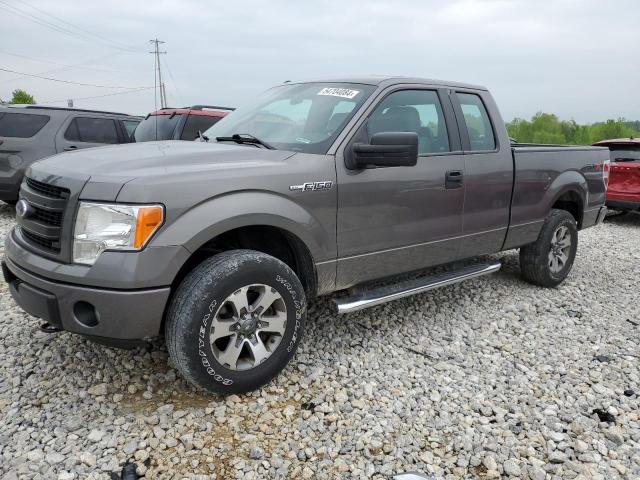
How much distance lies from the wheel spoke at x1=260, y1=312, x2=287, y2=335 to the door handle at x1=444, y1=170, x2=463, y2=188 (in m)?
1.63

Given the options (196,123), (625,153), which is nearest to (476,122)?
(196,123)

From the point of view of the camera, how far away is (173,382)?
10.1ft

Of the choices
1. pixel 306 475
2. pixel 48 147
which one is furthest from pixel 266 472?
pixel 48 147

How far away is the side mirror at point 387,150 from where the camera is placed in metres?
3.02

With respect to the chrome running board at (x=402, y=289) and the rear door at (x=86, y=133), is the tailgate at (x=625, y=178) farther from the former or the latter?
the rear door at (x=86, y=133)

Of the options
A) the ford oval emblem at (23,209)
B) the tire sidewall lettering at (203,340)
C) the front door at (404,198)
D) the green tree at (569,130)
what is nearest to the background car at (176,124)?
the front door at (404,198)

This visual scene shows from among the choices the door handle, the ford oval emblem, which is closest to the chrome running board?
the door handle

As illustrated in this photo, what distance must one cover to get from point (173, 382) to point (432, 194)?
7.05 feet

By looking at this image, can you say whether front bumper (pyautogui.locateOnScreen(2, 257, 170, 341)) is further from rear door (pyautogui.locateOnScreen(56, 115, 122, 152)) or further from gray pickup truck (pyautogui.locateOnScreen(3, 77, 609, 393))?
rear door (pyautogui.locateOnScreen(56, 115, 122, 152))

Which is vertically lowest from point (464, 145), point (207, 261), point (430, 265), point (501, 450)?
point (501, 450)

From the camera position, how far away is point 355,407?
115 inches

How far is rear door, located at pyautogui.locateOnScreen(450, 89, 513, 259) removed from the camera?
158 inches

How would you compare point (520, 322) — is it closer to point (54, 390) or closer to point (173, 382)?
point (173, 382)

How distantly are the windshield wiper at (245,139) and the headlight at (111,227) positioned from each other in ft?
3.39
